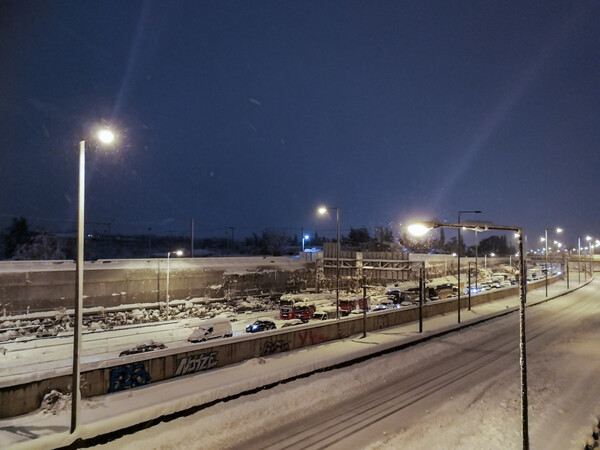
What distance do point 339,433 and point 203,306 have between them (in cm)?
3963

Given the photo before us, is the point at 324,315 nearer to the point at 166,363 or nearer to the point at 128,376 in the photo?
the point at 166,363

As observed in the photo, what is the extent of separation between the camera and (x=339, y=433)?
12.2 m

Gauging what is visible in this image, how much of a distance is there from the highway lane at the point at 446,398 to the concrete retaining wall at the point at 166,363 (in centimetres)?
411

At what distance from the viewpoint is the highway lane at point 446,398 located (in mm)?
11906

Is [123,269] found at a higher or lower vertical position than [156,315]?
higher

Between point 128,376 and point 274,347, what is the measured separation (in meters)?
7.44

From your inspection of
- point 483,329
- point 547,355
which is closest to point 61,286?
point 483,329

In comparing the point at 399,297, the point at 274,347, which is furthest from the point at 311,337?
the point at 399,297

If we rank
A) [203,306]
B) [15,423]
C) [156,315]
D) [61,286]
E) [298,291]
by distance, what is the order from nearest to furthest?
1. [15,423]
2. [61,286]
3. [156,315]
4. [203,306]
5. [298,291]

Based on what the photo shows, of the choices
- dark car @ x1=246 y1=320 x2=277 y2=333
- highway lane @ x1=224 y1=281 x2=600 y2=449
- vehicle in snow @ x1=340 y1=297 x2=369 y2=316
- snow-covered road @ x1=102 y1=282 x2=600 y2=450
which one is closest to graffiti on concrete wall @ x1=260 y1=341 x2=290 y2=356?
snow-covered road @ x1=102 y1=282 x2=600 y2=450

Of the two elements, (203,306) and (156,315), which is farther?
(203,306)

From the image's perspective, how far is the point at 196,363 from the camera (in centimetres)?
1716

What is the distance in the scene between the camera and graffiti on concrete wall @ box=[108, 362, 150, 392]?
48.5ft

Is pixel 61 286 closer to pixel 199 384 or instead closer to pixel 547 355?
pixel 199 384
